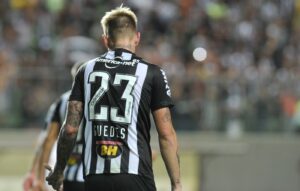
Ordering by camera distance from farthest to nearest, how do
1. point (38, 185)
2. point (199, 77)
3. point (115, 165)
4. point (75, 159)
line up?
point (199, 77)
point (38, 185)
point (75, 159)
point (115, 165)

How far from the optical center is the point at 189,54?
17.6 metres

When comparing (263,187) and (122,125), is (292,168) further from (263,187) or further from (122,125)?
(122,125)

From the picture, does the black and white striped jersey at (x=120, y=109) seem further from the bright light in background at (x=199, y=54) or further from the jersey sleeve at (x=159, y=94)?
the bright light in background at (x=199, y=54)

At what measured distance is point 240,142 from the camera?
1673cm

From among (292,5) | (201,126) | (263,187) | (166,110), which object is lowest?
(263,187)

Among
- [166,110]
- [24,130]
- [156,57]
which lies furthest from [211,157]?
[166,110]

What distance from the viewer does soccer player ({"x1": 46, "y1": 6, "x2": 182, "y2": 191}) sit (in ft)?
20.8

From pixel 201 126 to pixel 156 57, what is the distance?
169 centimetres

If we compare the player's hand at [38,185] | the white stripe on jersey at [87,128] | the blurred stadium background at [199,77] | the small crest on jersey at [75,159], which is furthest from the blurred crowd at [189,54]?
the white stripe on jersey at [87,128]

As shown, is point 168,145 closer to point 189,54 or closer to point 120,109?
point 120,109

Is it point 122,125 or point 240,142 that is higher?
point 122,125

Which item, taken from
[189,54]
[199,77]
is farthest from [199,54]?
[199,77]

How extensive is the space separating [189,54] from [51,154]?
333 inches

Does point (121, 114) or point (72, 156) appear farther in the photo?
point (72, 156)
